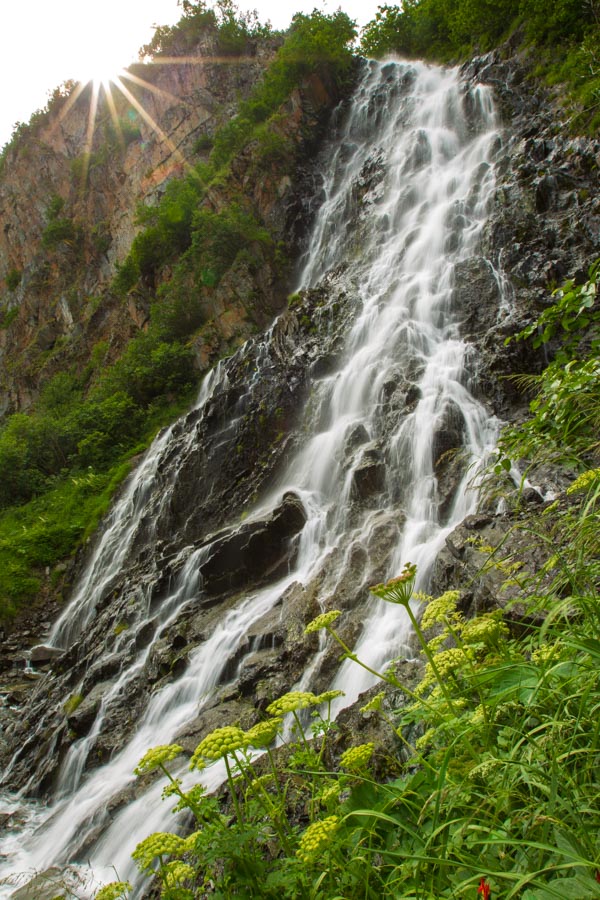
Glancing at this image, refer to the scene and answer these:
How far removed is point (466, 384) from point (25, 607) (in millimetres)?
12138

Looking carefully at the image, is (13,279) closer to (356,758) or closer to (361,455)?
(361,455)

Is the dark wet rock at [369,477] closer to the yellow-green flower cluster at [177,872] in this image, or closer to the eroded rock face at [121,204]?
the yellow-green flower cluster at [177,872]

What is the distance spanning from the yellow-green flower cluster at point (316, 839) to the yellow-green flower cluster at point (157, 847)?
439mm

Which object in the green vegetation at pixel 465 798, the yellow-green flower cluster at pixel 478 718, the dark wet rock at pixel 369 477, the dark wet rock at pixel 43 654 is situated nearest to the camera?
the green vegetation at pixel 465 798

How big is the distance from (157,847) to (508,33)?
22.0 meters

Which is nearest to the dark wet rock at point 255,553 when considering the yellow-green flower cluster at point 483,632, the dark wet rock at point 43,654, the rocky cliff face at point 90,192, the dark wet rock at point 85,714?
the dark wet rock at point 85,714

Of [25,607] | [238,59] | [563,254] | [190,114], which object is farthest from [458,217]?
[238,59]

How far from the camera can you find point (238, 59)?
29.4 metres

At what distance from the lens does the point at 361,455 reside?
29.5 ft

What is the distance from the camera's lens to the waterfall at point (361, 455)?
5980 mm

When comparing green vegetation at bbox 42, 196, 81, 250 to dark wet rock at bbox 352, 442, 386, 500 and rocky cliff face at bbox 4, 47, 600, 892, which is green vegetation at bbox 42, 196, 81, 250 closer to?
rocky cliff face at bbox 4, 47, 600, 892

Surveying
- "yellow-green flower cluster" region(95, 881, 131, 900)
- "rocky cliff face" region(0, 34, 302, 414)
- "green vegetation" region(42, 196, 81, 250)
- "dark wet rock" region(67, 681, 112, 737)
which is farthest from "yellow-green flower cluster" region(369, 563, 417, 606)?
"green vegetation" region(42, 196, 81, 250)

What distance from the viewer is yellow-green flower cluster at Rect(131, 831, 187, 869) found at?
170cm

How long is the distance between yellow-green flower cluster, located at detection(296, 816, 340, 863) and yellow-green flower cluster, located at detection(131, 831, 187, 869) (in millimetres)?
439
